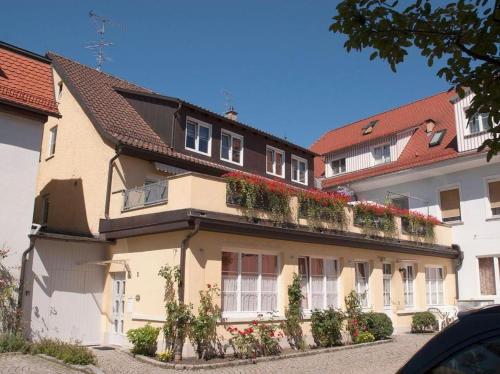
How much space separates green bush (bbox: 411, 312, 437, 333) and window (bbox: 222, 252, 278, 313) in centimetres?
741

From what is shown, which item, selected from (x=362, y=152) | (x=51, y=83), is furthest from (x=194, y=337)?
(x=362, y=152)

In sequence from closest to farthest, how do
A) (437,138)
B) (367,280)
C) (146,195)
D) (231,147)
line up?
(146,195), (367,280), (231,147), (437,138)

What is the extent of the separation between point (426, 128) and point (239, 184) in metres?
15.5

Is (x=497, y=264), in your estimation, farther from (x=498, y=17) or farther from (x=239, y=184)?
(x=498, y=17)

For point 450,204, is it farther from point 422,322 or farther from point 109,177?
point 109,177

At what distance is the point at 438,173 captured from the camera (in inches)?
943

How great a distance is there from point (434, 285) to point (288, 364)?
478 inches

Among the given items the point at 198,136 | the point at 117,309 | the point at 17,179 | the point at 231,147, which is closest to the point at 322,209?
the point at 231,147

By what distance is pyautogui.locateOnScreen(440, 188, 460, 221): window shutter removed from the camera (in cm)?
2344

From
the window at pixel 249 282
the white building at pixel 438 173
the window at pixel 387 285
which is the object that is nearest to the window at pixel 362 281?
the window at pixel 387 285

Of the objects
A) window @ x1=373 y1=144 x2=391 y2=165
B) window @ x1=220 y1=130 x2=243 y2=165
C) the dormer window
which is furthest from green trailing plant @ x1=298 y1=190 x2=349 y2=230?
the dormer window

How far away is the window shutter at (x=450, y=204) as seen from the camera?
23.4 meters

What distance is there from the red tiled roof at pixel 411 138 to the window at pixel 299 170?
3.12 m

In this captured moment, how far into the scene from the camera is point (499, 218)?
2164 centimetres
